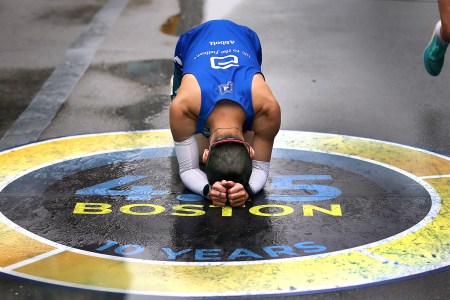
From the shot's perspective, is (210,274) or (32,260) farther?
(32,260)

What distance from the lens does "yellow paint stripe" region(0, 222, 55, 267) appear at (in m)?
5.05

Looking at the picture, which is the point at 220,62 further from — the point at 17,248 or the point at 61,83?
the point at 61,83

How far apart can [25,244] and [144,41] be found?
5273mm

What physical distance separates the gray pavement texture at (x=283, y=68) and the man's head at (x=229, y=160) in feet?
4.10

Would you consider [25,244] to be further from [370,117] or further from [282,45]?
[282,45]

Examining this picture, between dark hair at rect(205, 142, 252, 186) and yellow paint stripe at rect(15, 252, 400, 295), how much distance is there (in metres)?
0.83

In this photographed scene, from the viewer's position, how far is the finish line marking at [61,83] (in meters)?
7.29

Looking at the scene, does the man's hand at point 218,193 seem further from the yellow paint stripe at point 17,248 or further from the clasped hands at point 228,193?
the yellow paint stripe at point 17,248

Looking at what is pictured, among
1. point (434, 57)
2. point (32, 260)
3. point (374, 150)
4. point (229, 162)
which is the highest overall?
point (434, 57)

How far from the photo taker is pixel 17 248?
517 cm

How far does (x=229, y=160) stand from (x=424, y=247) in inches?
52.6

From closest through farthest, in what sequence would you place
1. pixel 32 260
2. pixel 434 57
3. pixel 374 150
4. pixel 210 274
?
pixel 210 274, pixel 32 260, pixel 374 150, pixel 434 57

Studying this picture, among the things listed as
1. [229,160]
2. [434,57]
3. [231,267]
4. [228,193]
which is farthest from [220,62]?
[434,57]

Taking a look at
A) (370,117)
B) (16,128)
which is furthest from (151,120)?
(370,117)
